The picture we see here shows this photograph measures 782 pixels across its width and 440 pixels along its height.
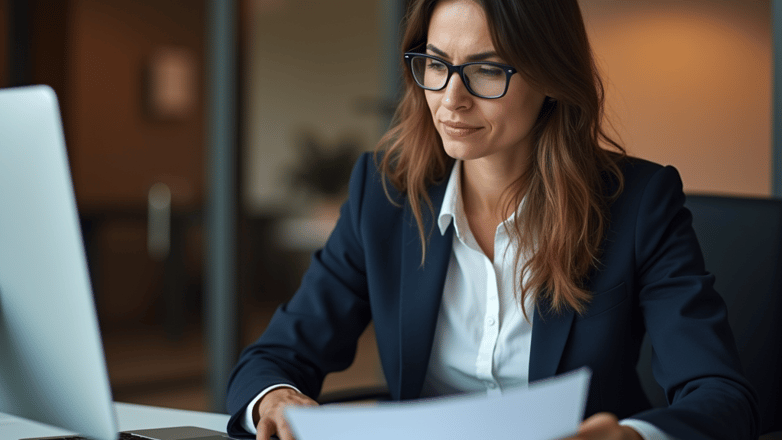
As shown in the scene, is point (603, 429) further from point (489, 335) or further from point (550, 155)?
point (550, 155)

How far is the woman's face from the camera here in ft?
4.09

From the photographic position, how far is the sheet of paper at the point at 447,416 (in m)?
0.57

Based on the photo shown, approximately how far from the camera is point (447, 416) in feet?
1.92

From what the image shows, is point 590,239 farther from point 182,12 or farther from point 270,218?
point 182,12

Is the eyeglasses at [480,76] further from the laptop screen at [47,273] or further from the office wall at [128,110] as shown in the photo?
the office wall at [128,110]

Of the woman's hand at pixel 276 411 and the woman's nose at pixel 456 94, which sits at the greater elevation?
the woman's nose at pixel 456 94

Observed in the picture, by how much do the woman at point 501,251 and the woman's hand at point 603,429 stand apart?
0.33m

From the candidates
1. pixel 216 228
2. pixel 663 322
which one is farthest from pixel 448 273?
pixel 216 228

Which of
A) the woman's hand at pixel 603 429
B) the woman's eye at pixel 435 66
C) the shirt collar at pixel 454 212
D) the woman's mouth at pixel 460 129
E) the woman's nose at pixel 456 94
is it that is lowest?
the woman's hand at pixel 603 429

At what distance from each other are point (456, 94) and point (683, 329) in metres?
0.54

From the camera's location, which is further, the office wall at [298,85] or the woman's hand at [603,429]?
the office wall at [298,85]

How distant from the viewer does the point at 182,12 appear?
14.4ft

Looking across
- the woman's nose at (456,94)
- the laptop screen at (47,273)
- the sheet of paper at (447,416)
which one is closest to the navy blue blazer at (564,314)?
the woman's nose at (456,94)

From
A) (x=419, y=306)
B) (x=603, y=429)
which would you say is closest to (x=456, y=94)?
(x=419, y=306)
